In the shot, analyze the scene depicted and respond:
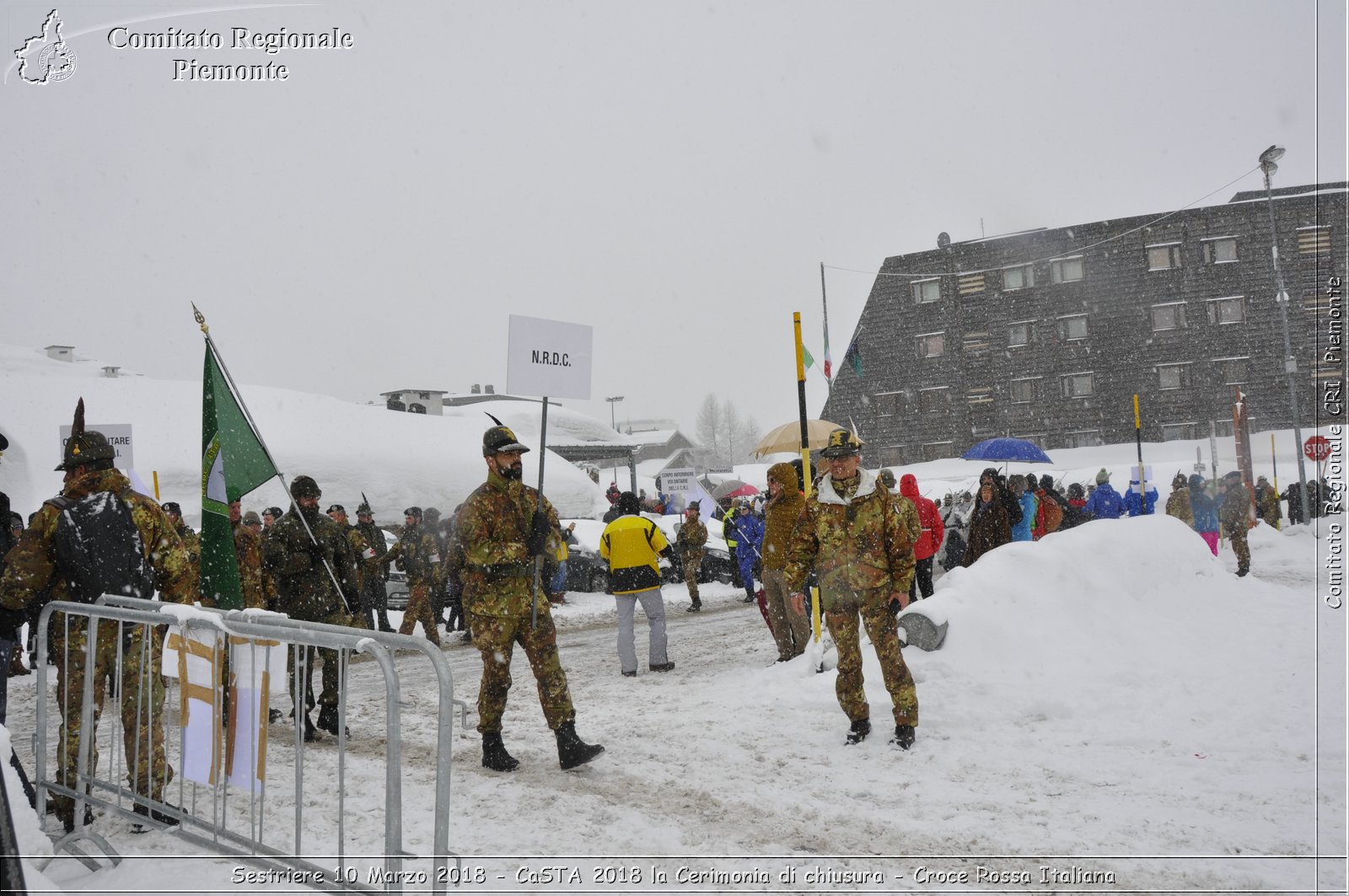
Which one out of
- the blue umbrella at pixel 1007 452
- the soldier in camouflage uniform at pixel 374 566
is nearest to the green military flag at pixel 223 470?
the soldier in camouflage uniform at pixel 374 566

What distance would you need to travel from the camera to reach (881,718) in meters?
5.94

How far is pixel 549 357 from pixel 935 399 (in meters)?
39.9

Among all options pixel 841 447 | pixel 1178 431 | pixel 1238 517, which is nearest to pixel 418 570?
pixel 841 447

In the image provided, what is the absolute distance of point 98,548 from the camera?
4.31 metres

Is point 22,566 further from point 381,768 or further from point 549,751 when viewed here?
point 549,751

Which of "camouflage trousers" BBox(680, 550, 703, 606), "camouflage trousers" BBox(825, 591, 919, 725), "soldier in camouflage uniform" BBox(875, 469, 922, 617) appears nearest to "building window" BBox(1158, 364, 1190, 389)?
"camouflage trousers" BBox(680, 550, 703, 606)

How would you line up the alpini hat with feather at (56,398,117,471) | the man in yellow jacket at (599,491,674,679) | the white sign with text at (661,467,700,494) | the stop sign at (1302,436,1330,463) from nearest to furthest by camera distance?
the alpini hat with feather at (56,398,117,471) < the man in yellow jacket at (599,491,674,679) < the stop sign at (1302,436,1330,463) < the white sign with text at (661,467,700,494)

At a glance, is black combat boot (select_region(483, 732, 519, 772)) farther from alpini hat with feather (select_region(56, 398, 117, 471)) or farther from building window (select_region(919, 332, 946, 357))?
building window (select_region(919, 332, 946, 357))

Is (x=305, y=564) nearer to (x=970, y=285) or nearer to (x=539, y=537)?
(x=539, y=537)

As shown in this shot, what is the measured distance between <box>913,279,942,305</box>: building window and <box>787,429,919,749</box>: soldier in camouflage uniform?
133ft

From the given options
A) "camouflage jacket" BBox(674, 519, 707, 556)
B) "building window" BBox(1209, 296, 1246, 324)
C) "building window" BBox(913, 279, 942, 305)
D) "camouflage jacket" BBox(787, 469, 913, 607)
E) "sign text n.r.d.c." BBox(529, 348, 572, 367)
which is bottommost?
"camouflage jacket" BBox(674, 519, 707, 556)

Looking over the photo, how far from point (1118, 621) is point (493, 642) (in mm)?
5284

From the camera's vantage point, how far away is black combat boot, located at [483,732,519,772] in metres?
5.29

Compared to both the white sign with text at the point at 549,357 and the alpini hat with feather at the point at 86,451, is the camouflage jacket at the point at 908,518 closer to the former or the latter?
the white sign with text at the point at 549,357
